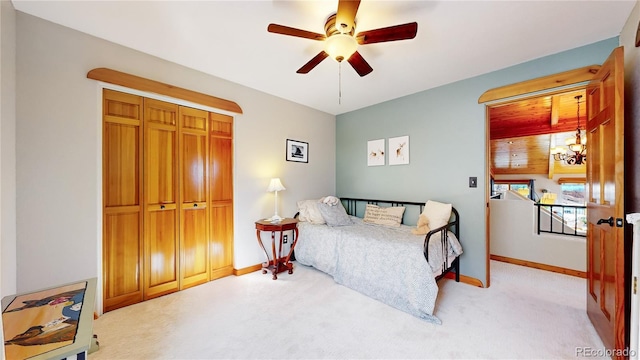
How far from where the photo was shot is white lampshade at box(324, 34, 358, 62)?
64.6 inches

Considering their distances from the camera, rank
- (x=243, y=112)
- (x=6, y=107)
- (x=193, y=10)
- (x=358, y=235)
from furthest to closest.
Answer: (x=243, y=112)
(x=358, y=235)
(x=193, y=10)
(x=6, y=107)

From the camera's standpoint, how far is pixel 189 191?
2705 mm

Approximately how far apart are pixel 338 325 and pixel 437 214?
5.62 feet

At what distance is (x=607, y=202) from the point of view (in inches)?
64.6

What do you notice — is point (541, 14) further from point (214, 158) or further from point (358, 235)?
point (214, 158)

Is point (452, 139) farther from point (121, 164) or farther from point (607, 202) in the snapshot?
point (121, 164)

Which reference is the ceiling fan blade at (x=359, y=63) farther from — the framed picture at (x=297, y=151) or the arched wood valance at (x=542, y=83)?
the framed picture at (x=297, y=151)

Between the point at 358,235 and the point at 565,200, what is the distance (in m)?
8.29

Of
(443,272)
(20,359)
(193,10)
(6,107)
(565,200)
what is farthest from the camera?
(565,200)

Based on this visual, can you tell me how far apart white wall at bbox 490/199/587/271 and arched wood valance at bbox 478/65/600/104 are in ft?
5.92

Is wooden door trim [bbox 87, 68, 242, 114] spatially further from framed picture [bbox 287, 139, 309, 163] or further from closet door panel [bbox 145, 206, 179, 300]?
closet door panel [bbox 145, 206, 179, 300]

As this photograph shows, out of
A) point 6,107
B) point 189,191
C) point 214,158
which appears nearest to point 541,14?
point 214,158

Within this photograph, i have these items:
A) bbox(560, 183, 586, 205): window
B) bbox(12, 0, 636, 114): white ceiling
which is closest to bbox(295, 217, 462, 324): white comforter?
bbox(12, 0, 636, 114): white ceiling

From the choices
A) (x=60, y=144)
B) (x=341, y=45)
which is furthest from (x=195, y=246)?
(x=341, y=45)
